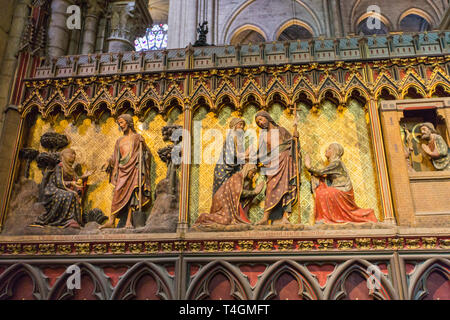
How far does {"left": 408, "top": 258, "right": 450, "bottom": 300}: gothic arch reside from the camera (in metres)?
6.01

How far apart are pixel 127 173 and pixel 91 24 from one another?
691cm

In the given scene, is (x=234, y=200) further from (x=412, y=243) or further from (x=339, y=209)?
(x=412, y=243)

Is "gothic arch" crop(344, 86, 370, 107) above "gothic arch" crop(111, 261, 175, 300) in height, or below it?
above

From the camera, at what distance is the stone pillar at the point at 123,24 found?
12.0m

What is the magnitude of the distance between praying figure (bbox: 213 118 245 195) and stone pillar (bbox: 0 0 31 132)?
432cm

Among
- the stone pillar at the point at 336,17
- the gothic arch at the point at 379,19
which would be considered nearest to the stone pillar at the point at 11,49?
the stone pillar at the point at 336,17

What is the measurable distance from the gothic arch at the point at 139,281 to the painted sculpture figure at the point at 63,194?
134 centimetres

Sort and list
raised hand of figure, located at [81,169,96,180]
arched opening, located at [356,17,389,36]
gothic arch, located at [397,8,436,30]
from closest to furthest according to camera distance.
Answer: raised hand of figure, located at [81,169,96,180], arched opening, located at [356,17,389,36], gothic arch, located at [397,8,436,30]

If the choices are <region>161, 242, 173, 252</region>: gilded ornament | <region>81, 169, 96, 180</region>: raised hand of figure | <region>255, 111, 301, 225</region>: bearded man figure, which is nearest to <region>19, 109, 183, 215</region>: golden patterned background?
<region>81, 169, 96, 180</region>: raised hand of figure

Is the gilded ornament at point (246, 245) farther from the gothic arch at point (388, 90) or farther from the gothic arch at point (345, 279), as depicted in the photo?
the gothic arch at point (388, 90)

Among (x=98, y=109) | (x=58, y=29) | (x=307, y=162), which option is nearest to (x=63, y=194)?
(x=98, y=109)

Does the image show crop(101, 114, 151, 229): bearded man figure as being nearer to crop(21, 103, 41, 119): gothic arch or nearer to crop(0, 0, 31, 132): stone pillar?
crop(21, 103, 41, 119): gothic arch

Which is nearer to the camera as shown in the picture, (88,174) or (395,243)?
(395,243)

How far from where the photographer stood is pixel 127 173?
23.2 ft
